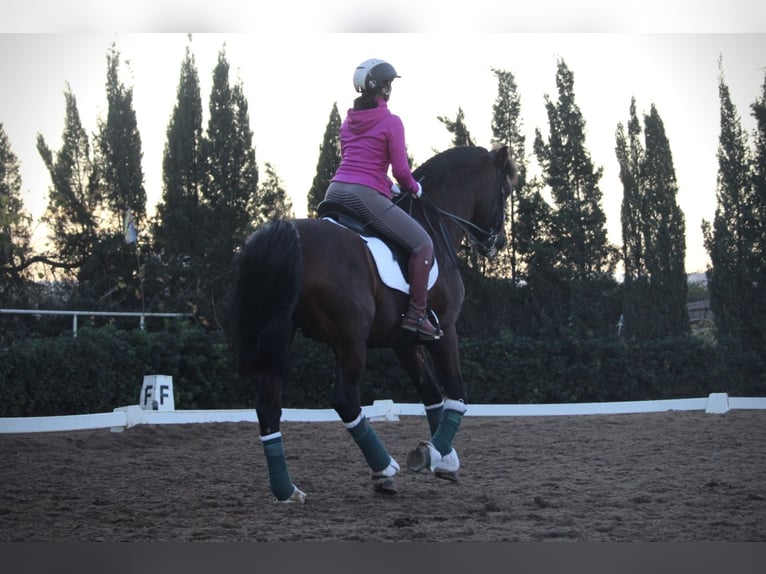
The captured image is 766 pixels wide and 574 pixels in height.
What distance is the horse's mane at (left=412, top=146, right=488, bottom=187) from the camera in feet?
20.2

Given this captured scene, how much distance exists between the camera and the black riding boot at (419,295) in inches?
208

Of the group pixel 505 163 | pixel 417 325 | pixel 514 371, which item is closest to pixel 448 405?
pixel 417 325

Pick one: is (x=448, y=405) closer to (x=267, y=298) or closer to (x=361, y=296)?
(x=361, y=296)

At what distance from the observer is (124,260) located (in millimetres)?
15250

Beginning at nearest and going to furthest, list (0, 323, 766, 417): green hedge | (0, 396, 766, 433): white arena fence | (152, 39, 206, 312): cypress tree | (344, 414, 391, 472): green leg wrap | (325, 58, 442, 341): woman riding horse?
(344, 414, 391, 472): green leg wrap
(325, 58, 442, 341): woman riding horse
(0, 396, 766, 433): white arena fence
(0, 323, 766, 417): green hedge
(152, 39, 206, 312): cypress tree

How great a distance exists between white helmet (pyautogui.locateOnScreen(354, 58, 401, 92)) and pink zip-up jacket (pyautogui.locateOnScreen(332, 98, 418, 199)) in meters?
0.11

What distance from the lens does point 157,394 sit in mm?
9453

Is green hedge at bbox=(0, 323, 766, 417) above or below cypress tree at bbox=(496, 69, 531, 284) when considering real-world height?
below

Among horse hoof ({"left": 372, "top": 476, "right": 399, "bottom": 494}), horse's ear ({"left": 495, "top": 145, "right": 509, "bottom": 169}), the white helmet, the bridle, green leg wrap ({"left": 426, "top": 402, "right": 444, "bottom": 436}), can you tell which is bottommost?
horse hoof ({"left": 372, "top": 476, "right": 399, "bottom": 494})

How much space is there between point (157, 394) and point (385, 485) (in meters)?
5.08

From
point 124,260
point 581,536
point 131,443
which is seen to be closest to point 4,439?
point 131,443

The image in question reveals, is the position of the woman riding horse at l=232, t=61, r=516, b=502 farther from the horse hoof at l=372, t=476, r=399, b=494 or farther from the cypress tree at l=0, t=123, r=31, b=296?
the cypress tree at l=0, t=123, r=31, b=296

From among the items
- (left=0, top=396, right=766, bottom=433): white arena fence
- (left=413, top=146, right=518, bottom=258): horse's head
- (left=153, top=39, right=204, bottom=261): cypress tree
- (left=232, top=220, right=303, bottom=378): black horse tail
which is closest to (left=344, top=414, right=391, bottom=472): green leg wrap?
(left=232, top=220, right=303, bottom=378): black horse tail

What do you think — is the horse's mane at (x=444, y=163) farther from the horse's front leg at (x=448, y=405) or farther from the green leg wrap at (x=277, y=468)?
the green leg wrap at (x=277, y=468)
